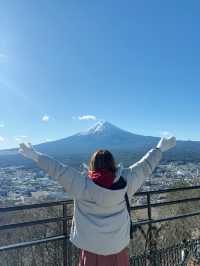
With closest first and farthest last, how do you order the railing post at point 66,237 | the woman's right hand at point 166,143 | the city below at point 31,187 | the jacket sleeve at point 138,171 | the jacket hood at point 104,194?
the jacket hood at point 104,194 → the jacket sleeve at point 138,171 → the woman's right hand at point 166,143 → the railing post at point 66,237 → the city below at point 31,187

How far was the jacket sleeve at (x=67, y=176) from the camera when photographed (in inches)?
120

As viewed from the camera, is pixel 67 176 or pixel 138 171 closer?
pixel 67 176

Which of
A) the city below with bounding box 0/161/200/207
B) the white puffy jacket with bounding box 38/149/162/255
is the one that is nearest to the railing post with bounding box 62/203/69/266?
the white puffy jacket with bounding box 38/149/162/255

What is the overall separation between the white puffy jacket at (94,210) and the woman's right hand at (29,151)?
2.6 inches

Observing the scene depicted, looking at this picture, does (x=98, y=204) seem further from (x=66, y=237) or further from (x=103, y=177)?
(x=66, y=237)

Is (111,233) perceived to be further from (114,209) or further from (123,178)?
(123,178)

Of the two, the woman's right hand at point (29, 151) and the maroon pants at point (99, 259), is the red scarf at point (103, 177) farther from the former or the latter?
the maroon pants at point (99, 259)

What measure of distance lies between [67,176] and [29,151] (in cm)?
40

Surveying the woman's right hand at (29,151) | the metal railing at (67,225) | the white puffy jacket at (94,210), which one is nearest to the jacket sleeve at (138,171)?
the white puffy jacket at (94,210)

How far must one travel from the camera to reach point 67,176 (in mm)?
3053

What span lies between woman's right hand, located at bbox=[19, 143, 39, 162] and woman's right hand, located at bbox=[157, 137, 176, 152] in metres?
1.12

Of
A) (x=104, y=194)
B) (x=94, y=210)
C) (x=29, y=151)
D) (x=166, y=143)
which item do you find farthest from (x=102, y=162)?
(x=166, y=143)

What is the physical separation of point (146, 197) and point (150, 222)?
344 millimetres

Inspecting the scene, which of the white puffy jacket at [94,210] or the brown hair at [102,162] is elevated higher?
the brown hair at [102,162]
